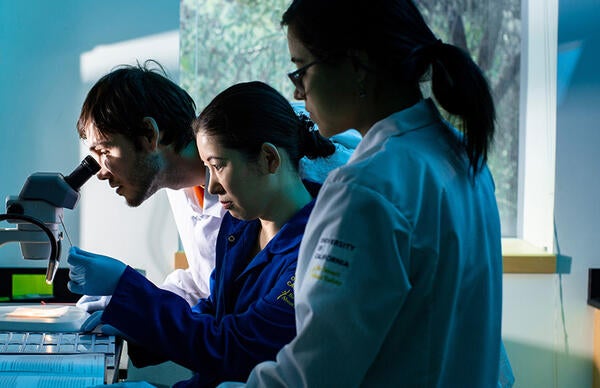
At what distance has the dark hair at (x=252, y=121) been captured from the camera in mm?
1562

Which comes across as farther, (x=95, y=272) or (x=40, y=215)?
(x=40, y=215)

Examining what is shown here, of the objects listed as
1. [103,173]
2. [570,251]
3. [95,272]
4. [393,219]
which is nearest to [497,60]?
[570,251]

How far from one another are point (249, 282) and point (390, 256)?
0.80m

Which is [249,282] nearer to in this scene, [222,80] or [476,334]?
[476,334]

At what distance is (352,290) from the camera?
864mm

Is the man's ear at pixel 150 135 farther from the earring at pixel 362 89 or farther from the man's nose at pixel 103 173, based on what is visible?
the earring at pixel 362 89

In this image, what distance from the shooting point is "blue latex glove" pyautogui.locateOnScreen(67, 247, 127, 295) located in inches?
62.7

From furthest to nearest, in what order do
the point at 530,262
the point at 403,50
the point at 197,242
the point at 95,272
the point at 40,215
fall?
the point at 530,262 < the point at 197,242 < the point at 40,215 < the point at 95,272 < the point at 403,50

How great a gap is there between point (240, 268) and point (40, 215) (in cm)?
47

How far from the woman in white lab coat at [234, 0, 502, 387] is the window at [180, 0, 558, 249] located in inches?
80.8

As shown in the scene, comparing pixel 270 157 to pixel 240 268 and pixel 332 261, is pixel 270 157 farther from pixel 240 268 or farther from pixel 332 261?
pixel 332 261

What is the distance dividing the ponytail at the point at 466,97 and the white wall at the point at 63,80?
1.90 m

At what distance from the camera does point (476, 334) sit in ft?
3.18

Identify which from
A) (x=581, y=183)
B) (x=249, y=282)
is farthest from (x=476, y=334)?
(x=581, y=183)
